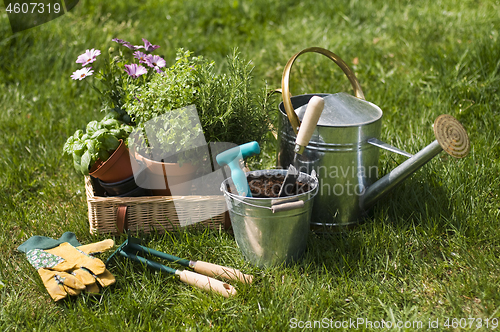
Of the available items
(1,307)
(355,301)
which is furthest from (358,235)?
(1,307)

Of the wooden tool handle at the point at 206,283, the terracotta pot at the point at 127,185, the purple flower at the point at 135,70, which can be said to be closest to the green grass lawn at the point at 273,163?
the wooden tool handle at the point at 206,283

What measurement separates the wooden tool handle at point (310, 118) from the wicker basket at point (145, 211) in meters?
0.53

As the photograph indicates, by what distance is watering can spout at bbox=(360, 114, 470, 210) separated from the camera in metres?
1.69

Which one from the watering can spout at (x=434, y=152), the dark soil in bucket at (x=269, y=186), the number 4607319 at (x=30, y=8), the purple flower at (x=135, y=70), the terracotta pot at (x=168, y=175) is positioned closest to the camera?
the watering can spout at (x=434, y=152)

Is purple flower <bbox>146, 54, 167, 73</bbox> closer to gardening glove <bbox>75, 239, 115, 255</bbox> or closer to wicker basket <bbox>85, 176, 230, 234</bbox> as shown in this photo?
wicker basket <bbox>85, 176, 230, 234</bbox>

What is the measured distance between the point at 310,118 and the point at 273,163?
944 mm

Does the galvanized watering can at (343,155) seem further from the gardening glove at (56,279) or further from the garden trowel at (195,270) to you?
the gardening glove at (56,279)

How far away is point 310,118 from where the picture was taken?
1.75 m

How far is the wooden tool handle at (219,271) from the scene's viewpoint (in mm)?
1815

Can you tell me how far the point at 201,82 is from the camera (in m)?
2.09

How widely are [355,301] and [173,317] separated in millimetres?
720

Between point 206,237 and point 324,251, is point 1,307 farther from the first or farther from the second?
point 324,251

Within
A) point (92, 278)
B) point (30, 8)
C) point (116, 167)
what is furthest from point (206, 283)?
point (30, 8)

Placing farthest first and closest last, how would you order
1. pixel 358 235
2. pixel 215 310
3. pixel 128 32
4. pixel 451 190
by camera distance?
pixel 128 32, pixel 451 190, pixel 358 235, pixel 215 310
